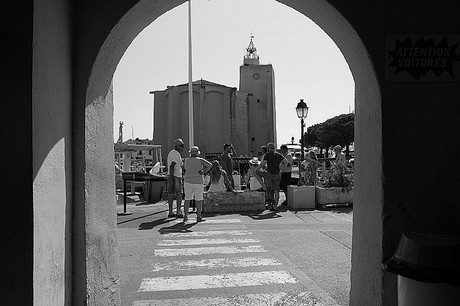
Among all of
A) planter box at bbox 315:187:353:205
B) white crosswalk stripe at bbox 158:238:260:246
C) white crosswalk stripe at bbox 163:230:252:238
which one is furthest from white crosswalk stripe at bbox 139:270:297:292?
planter box at bbox 315:187:353:205

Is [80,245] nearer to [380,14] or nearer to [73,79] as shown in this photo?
[73,79]

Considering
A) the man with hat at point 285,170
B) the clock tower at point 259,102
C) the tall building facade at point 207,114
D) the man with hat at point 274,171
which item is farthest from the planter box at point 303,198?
the clock tower at point 259,102

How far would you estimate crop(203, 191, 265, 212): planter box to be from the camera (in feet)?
38.5

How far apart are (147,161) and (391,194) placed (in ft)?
128

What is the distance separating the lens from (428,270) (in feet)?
8.95

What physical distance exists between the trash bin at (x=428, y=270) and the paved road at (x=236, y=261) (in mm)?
1837

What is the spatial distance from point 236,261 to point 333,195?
6.67m

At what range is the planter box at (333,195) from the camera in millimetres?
12258

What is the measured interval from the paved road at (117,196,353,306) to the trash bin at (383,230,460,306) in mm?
1837

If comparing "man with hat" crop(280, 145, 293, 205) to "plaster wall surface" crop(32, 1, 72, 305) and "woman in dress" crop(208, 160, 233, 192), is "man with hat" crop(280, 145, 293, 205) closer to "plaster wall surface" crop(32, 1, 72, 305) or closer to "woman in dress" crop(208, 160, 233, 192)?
"woman in dress" crop(208, 160, 233, 192)

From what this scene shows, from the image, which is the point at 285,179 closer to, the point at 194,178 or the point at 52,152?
the point at 194,178

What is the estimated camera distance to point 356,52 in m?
3.80

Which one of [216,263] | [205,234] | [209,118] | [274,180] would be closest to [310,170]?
[274,180]

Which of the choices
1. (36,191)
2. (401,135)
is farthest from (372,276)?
(36,191)
